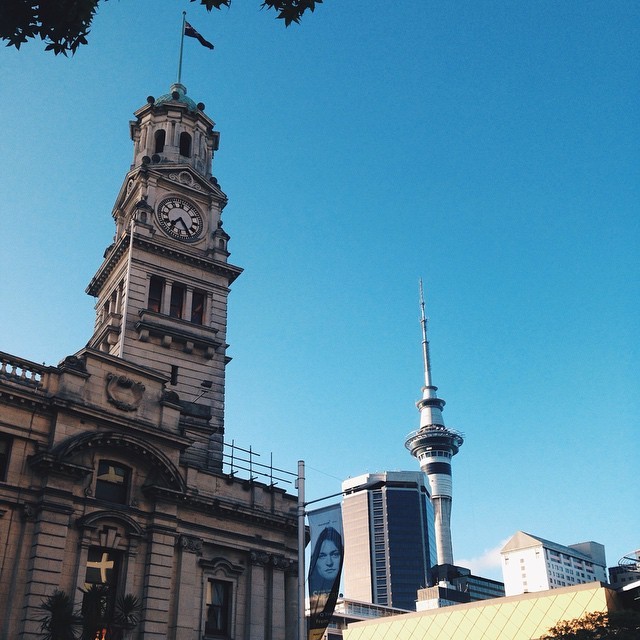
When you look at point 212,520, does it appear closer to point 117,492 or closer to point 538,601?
point 117,492

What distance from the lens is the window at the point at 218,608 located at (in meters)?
38.0

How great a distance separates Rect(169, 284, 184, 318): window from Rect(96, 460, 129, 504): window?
47.5ft

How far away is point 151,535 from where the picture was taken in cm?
3650

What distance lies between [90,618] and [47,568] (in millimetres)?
7721

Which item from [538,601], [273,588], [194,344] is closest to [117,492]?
[273,588]

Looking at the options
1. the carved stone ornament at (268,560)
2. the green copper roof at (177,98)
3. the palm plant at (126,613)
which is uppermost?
the green copper roof at (177,98)

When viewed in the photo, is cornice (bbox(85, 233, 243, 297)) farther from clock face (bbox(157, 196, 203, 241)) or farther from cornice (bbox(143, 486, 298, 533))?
cornice (bbox(143, 486, 298, 533))

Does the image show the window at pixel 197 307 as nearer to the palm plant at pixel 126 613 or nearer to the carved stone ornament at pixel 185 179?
the carved stone ornament at pixel 185 179

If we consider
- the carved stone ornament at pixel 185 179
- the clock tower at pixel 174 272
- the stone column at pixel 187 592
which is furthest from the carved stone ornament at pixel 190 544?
the carved stone ornament at pixel 185 179

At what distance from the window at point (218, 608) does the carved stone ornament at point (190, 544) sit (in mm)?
1822

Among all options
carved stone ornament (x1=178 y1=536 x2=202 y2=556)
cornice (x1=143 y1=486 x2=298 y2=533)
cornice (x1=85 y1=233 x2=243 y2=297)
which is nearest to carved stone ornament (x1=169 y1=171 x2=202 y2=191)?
cornice (x1=85 y1=233 x2=243 y2=297)

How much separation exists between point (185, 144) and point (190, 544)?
3157 centimetres

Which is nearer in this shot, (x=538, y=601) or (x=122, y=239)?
(x=122, y=239)

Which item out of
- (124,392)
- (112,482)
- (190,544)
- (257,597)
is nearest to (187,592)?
(190,544)
